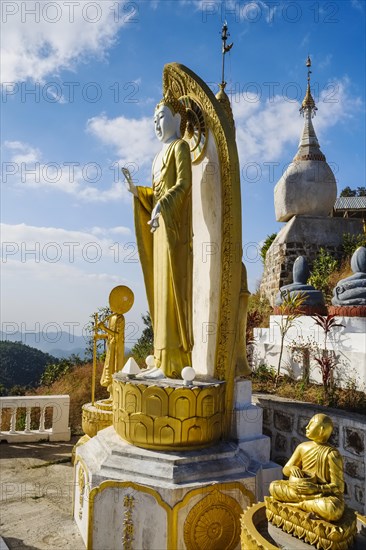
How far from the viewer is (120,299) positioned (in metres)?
6.22

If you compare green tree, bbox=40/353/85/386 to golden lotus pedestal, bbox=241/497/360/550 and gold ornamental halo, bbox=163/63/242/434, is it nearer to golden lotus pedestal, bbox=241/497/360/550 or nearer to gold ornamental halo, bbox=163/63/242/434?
gold ornamental halo, bbox=163/63/242/434

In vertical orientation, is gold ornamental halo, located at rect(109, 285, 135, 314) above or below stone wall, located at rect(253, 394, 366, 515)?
above

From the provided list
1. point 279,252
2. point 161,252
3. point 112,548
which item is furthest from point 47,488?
point 279,252

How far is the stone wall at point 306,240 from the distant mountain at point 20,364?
1224cm

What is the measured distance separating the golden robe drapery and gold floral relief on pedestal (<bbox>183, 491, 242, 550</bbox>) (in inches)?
54.1

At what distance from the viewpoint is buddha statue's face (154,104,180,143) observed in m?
5.23

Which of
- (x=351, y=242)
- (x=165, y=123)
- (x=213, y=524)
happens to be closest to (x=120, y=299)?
(x=165, y=123)

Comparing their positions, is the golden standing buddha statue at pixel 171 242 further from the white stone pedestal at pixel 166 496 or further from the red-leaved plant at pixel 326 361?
the red-leaved plant at pixel 326 361

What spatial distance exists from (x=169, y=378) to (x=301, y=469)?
2.01 metres

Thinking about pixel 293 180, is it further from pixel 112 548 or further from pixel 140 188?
pixel 112 548

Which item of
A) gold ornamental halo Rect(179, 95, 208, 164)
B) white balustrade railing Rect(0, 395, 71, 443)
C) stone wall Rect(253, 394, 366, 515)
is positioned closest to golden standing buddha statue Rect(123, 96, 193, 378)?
gold ornamental halo Rect(179, 95, 208, 164)

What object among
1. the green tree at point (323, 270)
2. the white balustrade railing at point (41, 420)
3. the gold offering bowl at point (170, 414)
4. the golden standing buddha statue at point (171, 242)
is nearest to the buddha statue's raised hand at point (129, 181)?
the golden standing buddha statue at point (171, 242)

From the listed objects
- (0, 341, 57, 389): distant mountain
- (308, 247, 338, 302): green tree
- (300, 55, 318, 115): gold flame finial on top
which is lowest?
(0, 341, 57, 389): distant mountain

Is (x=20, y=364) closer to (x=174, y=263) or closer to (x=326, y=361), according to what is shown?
(x=326, y=361)
